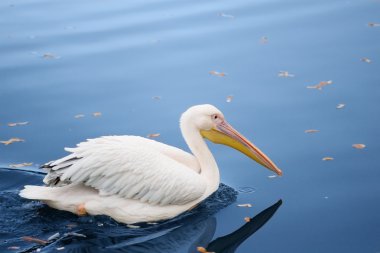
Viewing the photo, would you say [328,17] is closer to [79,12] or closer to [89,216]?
[79,12]

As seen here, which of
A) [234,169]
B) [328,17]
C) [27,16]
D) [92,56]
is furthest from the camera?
[27,16]

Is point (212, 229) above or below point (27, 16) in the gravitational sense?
below

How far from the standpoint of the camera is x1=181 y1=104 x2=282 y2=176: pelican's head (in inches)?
224

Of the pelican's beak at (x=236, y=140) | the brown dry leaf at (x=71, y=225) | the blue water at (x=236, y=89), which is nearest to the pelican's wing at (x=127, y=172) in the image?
the brown dry leaf at (x=71, y=225)

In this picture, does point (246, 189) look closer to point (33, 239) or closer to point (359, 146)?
point (359, 146)

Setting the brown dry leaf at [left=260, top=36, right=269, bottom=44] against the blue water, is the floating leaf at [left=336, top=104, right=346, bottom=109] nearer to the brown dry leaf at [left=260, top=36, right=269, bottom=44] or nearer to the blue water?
the blue water

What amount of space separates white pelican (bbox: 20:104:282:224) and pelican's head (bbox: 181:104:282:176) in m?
0.45

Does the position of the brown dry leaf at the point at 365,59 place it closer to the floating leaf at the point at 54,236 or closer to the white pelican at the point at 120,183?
the white pelican at the point at 120,183

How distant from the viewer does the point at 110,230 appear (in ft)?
17.0

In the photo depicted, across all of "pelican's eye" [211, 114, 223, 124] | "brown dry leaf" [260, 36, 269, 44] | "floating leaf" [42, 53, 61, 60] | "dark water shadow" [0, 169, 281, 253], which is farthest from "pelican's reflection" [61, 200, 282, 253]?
"floating leaf" [42, 53, 61, 60]

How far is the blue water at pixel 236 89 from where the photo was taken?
5430 mm

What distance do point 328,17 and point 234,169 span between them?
431cm

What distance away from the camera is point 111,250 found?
4902mm

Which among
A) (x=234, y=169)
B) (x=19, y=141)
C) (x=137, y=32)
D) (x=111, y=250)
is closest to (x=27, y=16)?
(x=137, y=32)
